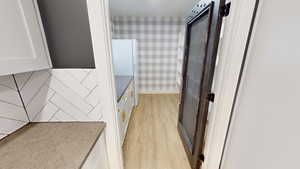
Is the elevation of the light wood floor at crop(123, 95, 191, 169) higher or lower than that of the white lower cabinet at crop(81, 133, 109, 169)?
lower

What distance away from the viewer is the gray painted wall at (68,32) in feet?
2.47

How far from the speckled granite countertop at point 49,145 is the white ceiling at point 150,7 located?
248cm

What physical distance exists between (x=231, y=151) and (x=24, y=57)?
1513mm

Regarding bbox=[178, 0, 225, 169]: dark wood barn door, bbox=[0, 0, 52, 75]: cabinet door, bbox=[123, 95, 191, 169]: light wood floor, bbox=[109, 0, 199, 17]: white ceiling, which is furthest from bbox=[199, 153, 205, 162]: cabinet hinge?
bbox=[109, 0, 199, 17]: white ceiling

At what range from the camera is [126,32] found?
11.2 feet

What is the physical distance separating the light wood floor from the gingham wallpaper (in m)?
1.08

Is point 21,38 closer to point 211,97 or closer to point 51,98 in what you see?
point 51,98

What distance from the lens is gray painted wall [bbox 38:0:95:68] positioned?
752 millimetres

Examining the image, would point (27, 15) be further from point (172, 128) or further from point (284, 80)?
point (172, 128)

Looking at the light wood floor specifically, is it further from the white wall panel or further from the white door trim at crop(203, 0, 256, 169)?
the white wall panel

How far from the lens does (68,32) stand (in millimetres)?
795

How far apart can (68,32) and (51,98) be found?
51cm

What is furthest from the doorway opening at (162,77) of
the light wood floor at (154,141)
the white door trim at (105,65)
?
the white door trim at (105,65)

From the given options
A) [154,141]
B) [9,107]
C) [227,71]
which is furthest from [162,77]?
[9,107]
